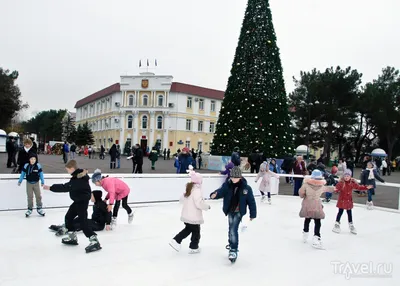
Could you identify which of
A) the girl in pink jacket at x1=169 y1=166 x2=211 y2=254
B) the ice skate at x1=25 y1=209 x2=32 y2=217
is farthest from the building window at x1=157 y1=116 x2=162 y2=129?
the girl in pink jacket at x1=169 y1=166 x2=211 y2=254

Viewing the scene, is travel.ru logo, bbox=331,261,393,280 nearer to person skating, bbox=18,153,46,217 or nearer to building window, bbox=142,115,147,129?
person skating, bbox=18,153,46,217

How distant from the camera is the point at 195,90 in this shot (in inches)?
2135

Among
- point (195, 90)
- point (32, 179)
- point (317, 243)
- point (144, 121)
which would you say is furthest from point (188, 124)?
point (317, 243)

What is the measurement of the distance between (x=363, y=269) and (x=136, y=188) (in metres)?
6.06

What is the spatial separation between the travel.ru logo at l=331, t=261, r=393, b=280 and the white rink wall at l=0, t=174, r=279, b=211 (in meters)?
5.67

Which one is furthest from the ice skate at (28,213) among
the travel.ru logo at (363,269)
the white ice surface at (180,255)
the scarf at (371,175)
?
the scarf at (371,175)

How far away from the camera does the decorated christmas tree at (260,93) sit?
768 inches

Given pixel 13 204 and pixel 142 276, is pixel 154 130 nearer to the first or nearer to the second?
pixel 13 204

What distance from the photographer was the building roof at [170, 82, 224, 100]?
5250 centimetres

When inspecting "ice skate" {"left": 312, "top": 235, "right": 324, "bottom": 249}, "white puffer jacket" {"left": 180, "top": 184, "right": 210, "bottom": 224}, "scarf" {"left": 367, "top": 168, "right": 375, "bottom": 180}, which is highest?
"scarf" {"left": 367, "top": 168, "right": 375, "bottom": 180}

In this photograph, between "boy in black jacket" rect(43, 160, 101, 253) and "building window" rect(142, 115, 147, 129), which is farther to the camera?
"building window" rect(142, 115, 147, 129)

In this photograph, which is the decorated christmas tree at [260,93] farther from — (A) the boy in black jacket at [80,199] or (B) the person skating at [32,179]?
(A) the boy in black jacket at [80,199]

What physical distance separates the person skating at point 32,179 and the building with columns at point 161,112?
1734 inches

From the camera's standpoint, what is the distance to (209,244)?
5668 millimetres
